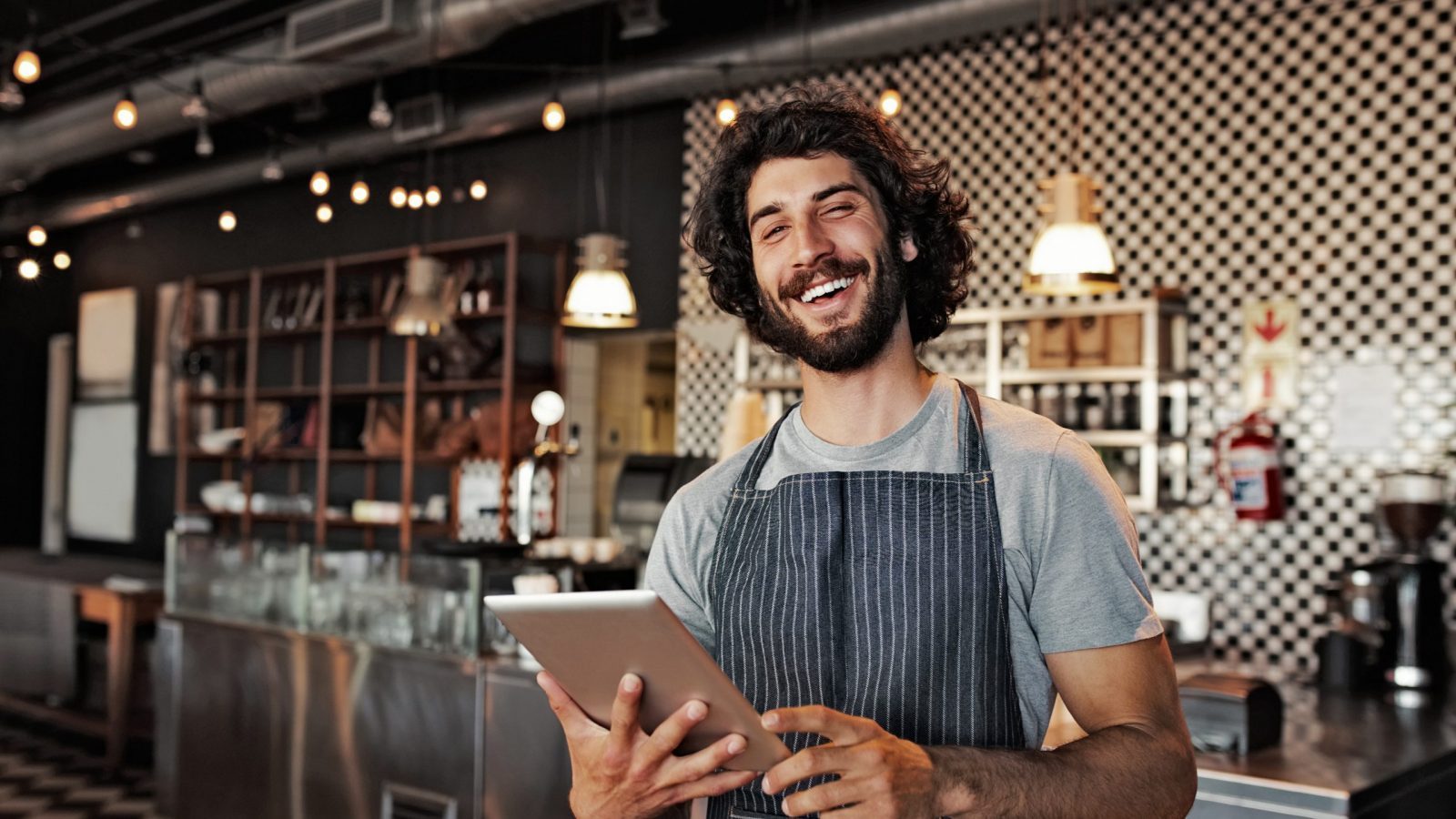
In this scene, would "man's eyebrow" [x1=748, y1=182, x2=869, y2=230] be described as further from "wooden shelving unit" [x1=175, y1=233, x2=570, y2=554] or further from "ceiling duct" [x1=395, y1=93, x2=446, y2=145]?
"ceiling duct" [x1=395, y1=93, x2=446, y2=145]

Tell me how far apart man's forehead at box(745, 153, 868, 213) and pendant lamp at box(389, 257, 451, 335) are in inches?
189

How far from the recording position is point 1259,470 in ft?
16.3

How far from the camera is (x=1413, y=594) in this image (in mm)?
4047

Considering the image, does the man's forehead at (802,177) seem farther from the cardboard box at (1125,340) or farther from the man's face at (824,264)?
the cardboard box at (1125,340)

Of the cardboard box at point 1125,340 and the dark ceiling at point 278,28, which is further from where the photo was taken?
the dark ceiling at point 278,28

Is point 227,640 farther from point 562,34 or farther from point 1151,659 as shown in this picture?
point 1151,659

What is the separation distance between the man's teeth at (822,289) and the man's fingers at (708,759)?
58cm

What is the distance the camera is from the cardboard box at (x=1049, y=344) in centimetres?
548

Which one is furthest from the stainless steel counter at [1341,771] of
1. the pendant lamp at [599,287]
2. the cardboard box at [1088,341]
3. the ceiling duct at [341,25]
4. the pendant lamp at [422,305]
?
the ceiling duct at [341,25]

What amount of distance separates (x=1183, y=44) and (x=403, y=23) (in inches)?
135

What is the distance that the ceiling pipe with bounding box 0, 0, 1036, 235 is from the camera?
5.46 metres

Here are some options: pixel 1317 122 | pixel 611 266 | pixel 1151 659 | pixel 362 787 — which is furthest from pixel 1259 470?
pixel 1151 659

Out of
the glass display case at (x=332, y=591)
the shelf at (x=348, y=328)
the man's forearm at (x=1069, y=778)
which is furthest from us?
the shelf at (x=348, y=328)

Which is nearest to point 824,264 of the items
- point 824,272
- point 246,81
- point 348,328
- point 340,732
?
point 824,272
